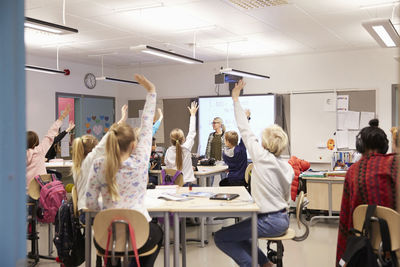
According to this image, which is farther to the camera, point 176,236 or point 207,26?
point 207,26

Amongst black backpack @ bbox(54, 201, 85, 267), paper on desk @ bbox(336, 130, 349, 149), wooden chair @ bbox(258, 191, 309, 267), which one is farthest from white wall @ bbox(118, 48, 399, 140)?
black backpack @ bbox(54, 201, 85, 267)

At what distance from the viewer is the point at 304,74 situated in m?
8.79

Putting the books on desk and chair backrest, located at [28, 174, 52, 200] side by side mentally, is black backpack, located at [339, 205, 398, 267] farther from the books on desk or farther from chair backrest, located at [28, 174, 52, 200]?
the books on desk

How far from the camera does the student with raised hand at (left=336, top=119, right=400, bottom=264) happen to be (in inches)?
108

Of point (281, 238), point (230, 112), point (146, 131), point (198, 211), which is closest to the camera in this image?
point (146, 131)

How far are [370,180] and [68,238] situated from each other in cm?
234

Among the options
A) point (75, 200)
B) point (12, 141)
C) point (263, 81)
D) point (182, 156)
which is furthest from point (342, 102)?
point (12, 141)

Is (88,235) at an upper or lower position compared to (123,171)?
lower

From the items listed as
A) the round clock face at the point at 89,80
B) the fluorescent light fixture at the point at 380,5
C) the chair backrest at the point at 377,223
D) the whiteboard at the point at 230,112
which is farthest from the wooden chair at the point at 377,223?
the round clock face at the point at 89,80

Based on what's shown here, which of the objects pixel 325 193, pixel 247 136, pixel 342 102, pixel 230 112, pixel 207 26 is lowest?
pixel 325 193

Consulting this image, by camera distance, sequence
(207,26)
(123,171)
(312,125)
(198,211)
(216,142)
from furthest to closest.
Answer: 1. (312,125)
2. (216,142)
3. (207,26)
4. (198,211)
5. (123,171)

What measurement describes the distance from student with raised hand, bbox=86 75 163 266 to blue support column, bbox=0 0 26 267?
1.73 metres

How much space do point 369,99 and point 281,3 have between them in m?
3.81

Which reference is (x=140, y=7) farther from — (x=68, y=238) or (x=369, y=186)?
(x=369, y=186)
